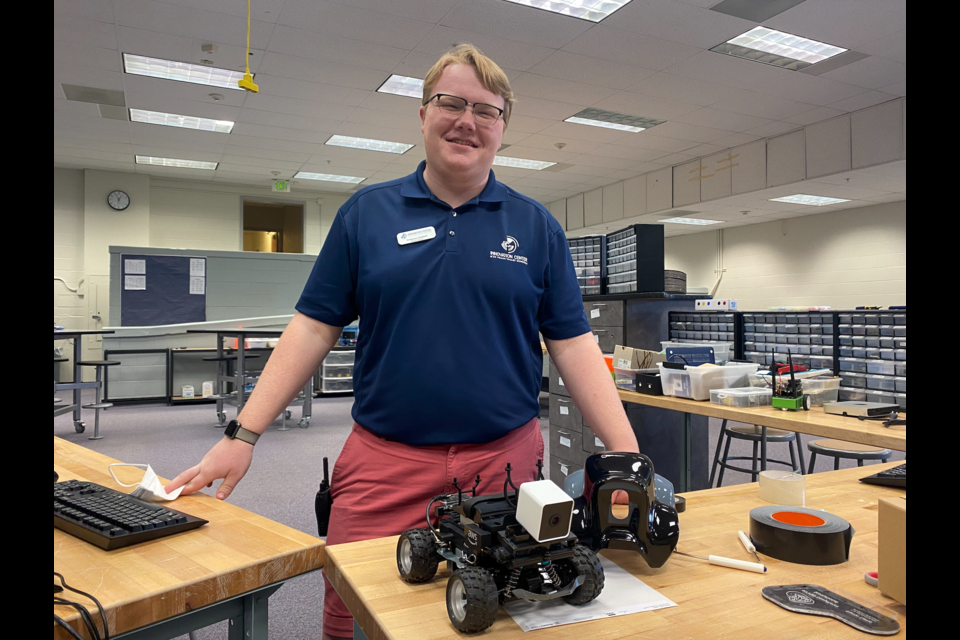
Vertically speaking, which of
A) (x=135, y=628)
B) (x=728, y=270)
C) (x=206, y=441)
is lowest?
(x=206, y=441)

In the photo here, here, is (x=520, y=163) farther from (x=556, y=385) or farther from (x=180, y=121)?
(x=556, y=385)

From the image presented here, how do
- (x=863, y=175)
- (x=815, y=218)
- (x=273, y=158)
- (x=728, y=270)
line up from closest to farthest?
1. (x=863, y=175)
2. (x=273, y=158)
3. (x=815, y=218)
4. (x=728, y=270)

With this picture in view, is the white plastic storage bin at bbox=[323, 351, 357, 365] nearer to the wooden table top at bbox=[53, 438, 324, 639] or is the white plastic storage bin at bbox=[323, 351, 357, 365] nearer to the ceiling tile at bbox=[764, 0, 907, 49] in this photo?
the ceiling tile at bbox=[764, 0, 907, 49]

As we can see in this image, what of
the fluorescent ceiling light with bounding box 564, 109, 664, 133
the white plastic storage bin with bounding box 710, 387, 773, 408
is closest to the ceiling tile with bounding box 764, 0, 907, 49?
the fluorescent ceiling light with bounding box 564, 109, 664, 133

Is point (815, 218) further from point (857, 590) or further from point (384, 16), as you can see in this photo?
point (857, 590)

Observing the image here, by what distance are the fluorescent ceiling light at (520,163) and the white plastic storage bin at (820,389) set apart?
636 cm

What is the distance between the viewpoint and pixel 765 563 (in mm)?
847

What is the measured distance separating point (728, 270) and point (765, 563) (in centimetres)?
1149

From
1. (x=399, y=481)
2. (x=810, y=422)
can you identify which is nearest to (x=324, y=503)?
(x=399, y=481)

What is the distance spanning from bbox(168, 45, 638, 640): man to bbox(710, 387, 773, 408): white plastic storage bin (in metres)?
1.60

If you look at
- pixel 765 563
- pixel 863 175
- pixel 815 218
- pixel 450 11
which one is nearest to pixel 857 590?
pixel 765 563

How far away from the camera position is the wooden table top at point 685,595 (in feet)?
2.11

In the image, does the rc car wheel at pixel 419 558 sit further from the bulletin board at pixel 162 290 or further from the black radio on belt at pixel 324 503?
the bulletin board at pixel 162 290
